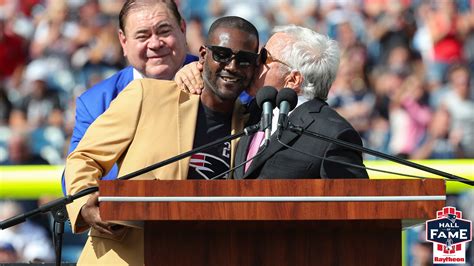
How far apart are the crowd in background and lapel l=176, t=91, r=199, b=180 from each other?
4.36m

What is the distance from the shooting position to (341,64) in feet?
27.6

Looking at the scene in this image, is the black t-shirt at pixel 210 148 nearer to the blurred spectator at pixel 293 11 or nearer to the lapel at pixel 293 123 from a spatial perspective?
the lapel at pixel 293 123

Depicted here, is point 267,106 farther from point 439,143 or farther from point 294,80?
point 439,143

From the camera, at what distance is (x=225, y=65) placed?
358 cm

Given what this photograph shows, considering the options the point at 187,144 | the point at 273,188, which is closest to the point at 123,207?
the point at 273,188

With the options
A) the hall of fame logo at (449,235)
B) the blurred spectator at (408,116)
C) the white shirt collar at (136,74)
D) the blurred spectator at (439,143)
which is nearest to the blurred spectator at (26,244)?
the blurred spectator at (408,116)

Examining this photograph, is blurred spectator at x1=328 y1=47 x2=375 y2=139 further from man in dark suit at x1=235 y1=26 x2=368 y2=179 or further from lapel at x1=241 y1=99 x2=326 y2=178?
lapel at x1=241 y1=99 x2=326 y2=178

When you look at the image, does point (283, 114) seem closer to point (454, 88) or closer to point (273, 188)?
point (273, 188)

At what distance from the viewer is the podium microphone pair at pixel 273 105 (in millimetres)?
2902

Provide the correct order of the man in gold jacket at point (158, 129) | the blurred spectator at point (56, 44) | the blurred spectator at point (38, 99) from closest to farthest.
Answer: the man in gold jacket at point (158, 129)
the blurred spectator at point (38, 99)
the blurred spectator at point (56, 44)

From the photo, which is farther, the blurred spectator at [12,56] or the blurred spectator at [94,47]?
the blurred spectator at [12,56]

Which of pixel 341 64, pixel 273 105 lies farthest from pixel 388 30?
pixel 273 105

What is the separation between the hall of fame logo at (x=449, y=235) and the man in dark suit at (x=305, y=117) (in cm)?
108

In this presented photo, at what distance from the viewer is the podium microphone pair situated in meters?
2.90
